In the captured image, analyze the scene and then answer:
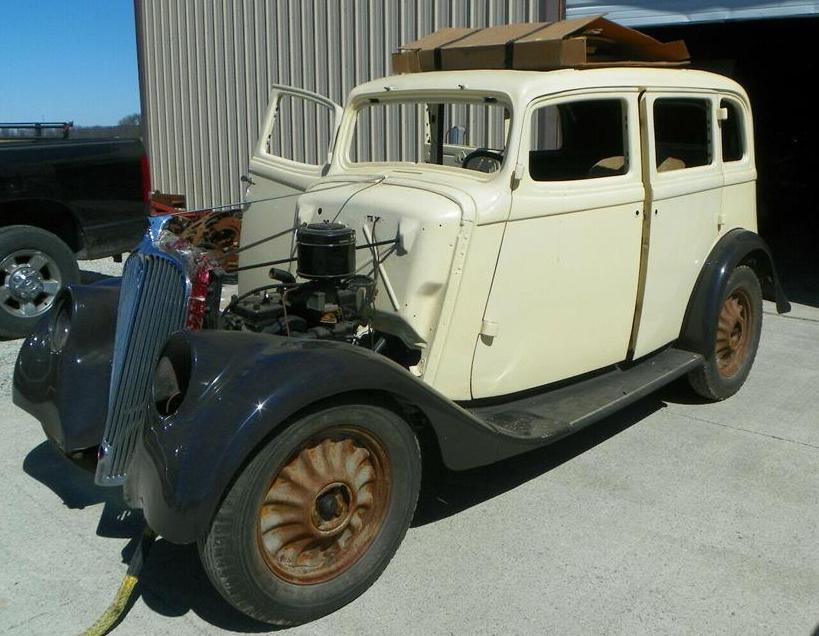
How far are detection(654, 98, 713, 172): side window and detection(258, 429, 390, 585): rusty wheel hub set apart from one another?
232 cm

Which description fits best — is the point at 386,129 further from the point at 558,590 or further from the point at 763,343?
the point at 558,590

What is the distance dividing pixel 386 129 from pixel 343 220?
16.3 ft

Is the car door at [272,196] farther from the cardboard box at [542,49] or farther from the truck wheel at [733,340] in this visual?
the truck wheel at [733,340]

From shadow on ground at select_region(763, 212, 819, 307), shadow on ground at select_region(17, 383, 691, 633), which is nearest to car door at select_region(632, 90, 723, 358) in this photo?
shadow on ground at select_region(17, 383, 691, 633)

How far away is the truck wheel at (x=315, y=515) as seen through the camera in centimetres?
253

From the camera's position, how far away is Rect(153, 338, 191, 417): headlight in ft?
8.96

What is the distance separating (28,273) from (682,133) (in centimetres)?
452

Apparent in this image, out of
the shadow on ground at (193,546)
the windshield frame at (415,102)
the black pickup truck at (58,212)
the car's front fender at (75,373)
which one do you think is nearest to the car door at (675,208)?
the shadow on ground at (193,546)

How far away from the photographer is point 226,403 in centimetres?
250

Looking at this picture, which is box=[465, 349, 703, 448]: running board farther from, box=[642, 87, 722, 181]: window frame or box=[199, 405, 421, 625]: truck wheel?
box=[642, 87, 722, 181]: window frame

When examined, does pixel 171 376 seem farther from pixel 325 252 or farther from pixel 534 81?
pixel 534 81

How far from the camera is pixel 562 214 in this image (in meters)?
3.57

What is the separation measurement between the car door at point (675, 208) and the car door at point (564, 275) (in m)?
0.09

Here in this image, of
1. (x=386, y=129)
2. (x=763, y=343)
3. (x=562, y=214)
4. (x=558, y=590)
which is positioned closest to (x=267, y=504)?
(x=558, y=590)
